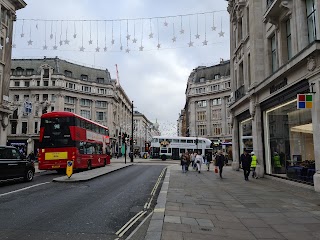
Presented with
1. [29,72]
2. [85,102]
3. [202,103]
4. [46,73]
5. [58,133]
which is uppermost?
[29,72]

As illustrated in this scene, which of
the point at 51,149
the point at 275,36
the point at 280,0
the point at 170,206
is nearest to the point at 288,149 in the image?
the point at 275,36

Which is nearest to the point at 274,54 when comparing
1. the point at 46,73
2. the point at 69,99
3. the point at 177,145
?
the point at 177,145

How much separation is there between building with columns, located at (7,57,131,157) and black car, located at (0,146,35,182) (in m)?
48.1

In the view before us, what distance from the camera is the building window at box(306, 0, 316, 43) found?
13195mm

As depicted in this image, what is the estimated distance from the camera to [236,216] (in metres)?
7.66

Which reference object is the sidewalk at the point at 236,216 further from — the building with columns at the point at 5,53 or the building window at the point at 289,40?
the building with columns at the point at 5,53

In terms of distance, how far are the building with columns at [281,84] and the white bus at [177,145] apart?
76.2 ft

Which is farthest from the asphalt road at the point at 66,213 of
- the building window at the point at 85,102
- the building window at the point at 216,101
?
the building window at the point at 216,101

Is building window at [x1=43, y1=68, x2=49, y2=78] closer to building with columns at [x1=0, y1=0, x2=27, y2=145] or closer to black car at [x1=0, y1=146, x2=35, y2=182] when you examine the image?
building with columns at [x1=0, y1=0, x2=27, y2=145]

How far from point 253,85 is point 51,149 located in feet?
48.1

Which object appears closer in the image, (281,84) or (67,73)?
(281,84)

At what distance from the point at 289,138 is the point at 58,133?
14831mm

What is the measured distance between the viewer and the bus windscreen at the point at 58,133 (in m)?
20.3

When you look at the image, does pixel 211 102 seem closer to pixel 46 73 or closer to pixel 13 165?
pixel 46 73
